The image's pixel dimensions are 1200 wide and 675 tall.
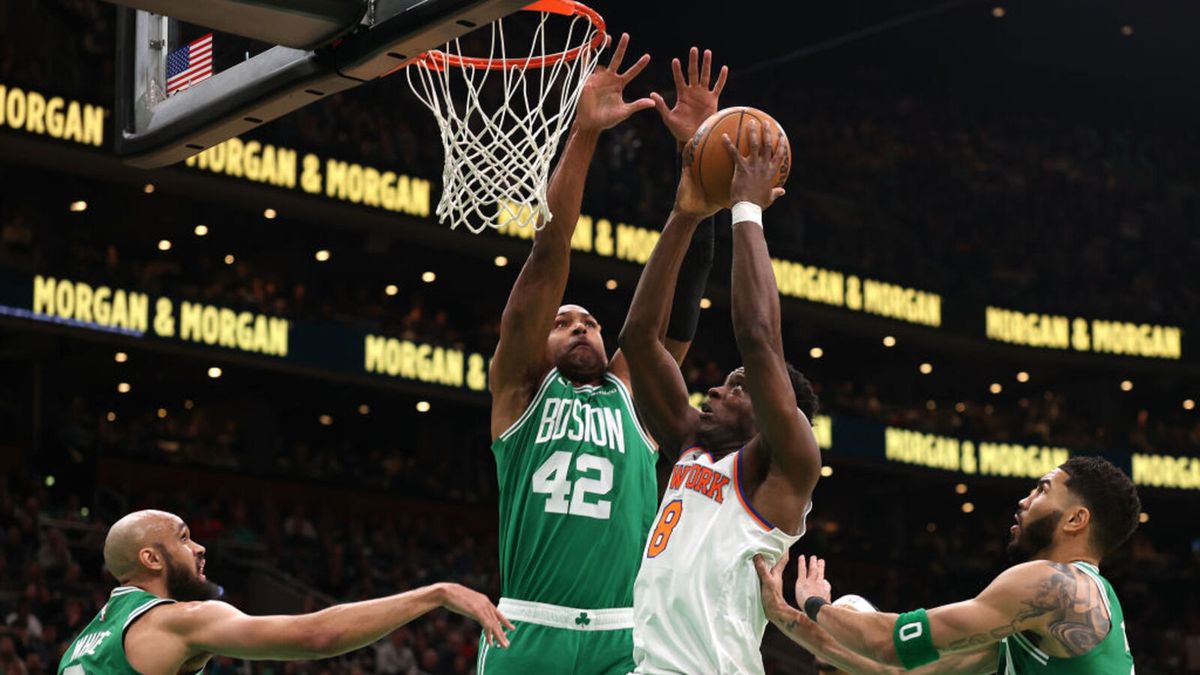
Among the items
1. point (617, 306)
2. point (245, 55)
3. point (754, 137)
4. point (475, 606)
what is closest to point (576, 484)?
point (475, 606)

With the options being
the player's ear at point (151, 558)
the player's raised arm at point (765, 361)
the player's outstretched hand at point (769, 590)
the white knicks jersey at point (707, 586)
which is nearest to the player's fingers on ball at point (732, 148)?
the player's raised arm at point (765, 361)

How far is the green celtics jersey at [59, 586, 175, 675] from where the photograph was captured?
18.2 ft

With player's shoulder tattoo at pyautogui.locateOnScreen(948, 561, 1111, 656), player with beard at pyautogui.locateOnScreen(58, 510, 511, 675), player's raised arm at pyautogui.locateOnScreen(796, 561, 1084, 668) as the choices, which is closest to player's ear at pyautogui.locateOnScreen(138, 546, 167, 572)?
player with beard at pyautogui.locateOnScreen(58, 510, 511, 675)

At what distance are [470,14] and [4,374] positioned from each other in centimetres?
1939

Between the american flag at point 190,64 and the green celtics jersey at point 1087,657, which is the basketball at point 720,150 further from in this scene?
the american flag at point 190,64

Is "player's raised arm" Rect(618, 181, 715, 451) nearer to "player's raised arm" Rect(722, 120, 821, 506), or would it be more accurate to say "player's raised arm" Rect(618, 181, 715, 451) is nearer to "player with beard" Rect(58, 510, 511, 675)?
"player's raised arm" Rect(722, 120, 821, 506)

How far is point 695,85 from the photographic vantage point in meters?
6.48

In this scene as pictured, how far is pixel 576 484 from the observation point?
6.01m

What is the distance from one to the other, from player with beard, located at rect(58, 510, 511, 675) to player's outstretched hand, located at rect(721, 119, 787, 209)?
5.04ft

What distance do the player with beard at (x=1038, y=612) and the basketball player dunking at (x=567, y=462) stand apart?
82 cm

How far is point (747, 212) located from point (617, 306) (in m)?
23.2

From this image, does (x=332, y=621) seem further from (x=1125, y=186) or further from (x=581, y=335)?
(x=1125, y=186)

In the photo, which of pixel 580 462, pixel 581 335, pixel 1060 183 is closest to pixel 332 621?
pixel 580 462

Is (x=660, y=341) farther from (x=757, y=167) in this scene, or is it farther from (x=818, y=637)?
(x=818, y=637)
